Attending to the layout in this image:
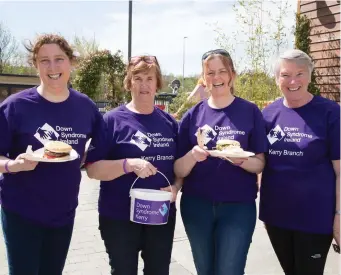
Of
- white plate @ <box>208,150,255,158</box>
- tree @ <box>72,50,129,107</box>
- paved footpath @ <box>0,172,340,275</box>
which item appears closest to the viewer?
white plate @ <box>208,150,255,158</box>

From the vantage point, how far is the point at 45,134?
2.20 metres

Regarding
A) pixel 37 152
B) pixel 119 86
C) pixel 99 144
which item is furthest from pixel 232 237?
→ pixel 119 86

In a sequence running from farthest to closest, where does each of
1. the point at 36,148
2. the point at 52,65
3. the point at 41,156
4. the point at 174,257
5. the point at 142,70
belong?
the point at 174,257 < the point at 142,70 < the point at 52,65 < the point at 36,148 < the point at 41,156

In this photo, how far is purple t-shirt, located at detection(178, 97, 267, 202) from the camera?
2.36m

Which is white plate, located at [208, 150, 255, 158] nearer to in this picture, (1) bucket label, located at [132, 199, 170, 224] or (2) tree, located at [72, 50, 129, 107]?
(1) bucket label, located at [132, 199, 170, 224]

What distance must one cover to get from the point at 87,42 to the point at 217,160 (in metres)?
21.1

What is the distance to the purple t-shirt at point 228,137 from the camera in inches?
93.0

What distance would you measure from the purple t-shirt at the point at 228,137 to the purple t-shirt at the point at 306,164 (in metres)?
0.15

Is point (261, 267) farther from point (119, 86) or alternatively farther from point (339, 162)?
point (119, 86)

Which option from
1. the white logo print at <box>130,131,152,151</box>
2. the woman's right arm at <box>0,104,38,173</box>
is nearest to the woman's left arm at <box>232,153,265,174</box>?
the white logo print at <box>130,131,152,151</box>

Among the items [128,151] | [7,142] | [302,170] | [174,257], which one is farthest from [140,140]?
[174,257]

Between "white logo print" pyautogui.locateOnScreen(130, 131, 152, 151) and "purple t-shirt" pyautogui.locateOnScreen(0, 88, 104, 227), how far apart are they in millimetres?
361

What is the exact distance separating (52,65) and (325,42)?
7.03 meters

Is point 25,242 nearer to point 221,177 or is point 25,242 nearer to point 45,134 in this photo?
point 45,134
